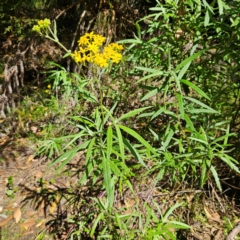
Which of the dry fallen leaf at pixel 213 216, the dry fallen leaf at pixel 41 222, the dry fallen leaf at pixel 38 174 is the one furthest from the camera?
the dry fallen leaf at pixel 38 174

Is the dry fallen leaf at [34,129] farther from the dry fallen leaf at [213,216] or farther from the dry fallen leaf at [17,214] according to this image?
the dry fallen leaf at [213,216]

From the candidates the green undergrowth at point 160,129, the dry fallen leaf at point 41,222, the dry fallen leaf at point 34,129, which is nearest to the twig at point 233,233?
the green undergrowth at point 160,129

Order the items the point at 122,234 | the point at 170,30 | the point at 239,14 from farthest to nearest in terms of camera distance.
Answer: the point at 170,30 → the point at 122,234 → the point at 239,14

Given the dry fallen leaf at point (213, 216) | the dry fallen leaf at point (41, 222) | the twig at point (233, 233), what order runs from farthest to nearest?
the dry fallen leaf at point (41, 222)
the dry fallen leaf at point (213, 216)
the twig at point (233, 233)

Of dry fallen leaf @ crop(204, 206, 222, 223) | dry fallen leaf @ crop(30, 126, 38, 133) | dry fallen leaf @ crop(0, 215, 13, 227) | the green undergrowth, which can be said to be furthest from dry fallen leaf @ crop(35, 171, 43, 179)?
dry fallen leaf @ crop(204, 206, 222, 223)

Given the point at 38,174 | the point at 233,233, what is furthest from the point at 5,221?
the point at 233,233

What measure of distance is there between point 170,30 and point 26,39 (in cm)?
238

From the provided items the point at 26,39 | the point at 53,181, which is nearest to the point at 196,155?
the point at 53,181

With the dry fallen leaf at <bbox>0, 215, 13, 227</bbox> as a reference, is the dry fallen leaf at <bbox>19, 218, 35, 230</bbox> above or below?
above

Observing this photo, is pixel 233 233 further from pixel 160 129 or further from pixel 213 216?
pixel 160 129

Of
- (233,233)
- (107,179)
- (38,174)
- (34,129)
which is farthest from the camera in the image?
(34,129)

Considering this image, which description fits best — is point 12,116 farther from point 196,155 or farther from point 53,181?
point 196,155

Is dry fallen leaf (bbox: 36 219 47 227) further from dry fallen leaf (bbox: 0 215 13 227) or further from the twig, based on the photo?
the twig

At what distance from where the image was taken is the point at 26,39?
3957mm
